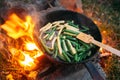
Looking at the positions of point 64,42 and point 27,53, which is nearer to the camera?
point 64,42

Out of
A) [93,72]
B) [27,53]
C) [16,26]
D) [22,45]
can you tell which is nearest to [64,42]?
[93,72]

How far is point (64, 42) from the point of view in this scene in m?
2.82

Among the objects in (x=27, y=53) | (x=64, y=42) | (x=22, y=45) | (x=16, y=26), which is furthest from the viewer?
(x=16, y=26)

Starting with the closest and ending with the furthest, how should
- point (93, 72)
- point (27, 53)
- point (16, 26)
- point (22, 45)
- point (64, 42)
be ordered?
point (93, 72)
point (64, 42)
point (27, 53)
point (22, 45)
point (16, 26)

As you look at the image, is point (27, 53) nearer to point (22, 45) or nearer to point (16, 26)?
point (22, 45)

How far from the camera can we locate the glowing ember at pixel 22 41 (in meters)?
3.22

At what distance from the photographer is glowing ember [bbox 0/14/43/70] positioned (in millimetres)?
3223

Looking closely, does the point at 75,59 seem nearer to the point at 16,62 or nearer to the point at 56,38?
the point at 56,38

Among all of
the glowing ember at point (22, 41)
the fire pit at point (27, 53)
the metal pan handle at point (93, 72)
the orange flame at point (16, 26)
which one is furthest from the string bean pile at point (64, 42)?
the orange flame at point (16, 26)

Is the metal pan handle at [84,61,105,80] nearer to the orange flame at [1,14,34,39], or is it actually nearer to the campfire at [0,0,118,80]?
the campfire at [0,0,118,80]

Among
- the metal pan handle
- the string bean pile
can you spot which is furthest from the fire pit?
the metal pan handle

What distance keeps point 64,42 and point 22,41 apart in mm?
859

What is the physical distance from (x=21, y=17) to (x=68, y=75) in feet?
3.79

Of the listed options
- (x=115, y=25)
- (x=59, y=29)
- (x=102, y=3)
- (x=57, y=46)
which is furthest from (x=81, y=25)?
(x=102, y=3)
